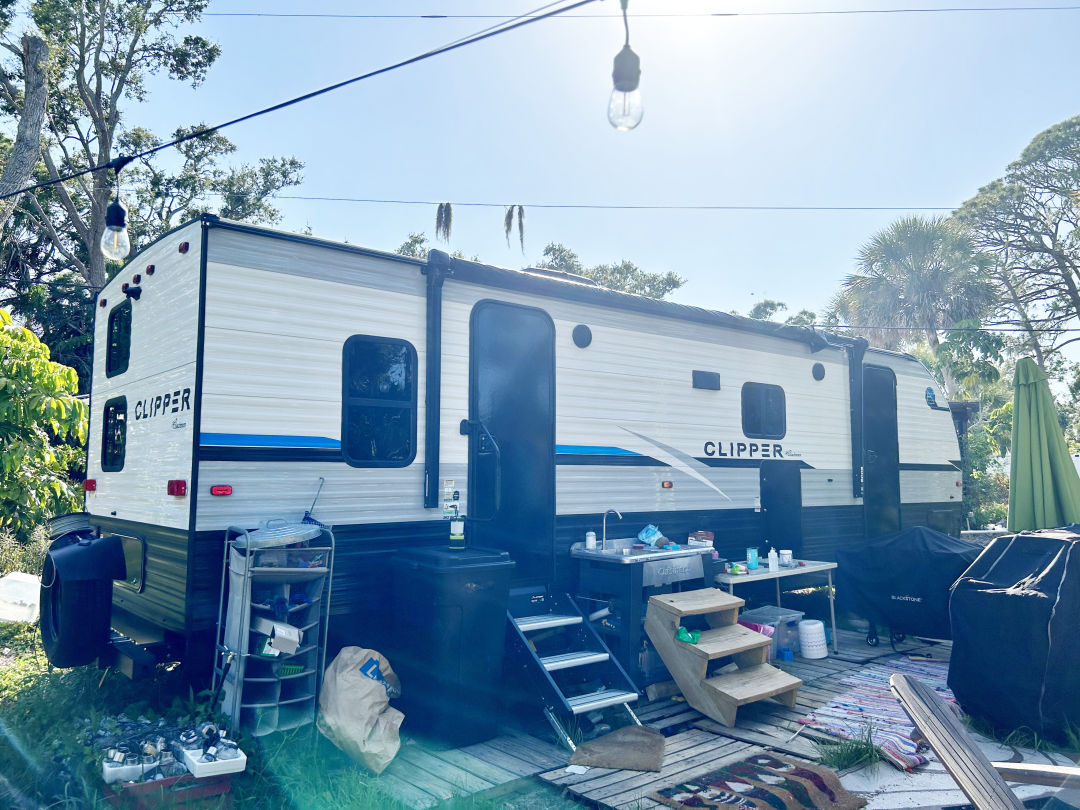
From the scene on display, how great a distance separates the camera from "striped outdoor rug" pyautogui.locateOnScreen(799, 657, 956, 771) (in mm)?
4574

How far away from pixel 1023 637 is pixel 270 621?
4.32 m

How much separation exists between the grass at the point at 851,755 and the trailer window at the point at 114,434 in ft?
16.3

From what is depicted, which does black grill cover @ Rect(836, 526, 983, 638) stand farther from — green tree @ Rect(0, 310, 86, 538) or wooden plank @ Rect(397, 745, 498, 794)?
green tree @ Rect(0, 310, 86, 538)

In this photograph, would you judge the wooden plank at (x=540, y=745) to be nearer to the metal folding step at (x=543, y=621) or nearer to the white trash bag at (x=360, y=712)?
the metal folding step at (x=543, y=621)

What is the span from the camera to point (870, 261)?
22859mm

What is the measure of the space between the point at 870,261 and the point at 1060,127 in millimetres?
7291

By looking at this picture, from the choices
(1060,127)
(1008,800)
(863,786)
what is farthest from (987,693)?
(1060,127)

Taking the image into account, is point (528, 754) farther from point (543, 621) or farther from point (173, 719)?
point (173, 719)

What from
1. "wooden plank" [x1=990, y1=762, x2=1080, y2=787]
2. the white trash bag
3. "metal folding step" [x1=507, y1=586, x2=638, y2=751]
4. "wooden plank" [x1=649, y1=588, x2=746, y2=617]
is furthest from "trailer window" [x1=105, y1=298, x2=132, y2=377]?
"wooden plank" [x1=990, y1=762, x2=1080, y2=787]

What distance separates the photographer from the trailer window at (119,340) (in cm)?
565

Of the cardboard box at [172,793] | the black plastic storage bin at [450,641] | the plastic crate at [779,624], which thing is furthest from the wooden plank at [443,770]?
the plastic crate at [779,624]

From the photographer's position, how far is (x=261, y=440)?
4.49 meters

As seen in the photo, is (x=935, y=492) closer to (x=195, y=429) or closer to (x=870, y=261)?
(x=195, y=429)

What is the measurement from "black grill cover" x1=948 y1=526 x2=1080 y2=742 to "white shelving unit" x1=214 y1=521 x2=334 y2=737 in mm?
3949
